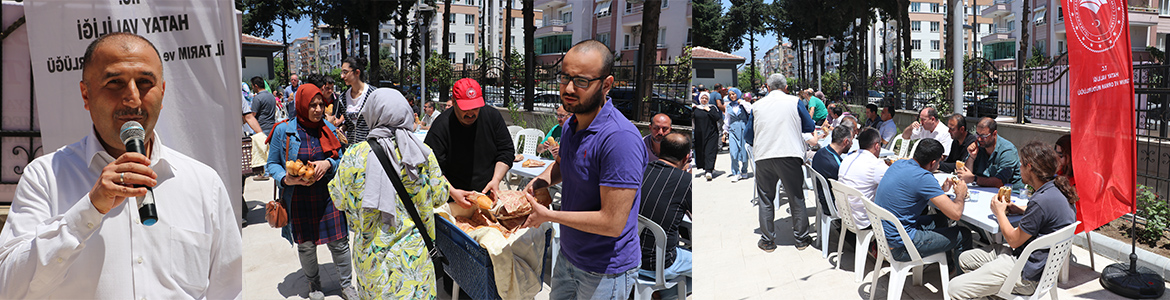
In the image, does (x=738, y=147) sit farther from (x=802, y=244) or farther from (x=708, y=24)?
(x=708, y=24)

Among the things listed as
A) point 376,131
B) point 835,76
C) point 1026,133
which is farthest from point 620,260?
point 835,76

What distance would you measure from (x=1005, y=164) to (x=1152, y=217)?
102cm

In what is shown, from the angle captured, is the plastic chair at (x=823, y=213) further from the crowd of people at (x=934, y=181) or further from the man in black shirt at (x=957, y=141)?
the man in black shirt at (x=957, y=141)

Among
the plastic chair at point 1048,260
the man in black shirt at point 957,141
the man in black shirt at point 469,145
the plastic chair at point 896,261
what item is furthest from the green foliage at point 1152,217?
the man in black shirt at point 469,145

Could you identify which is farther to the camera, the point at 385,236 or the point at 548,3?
the point at 548,3

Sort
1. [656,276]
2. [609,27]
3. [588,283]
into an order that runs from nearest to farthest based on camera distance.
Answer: [588,283] → [609,27] → [656,276]

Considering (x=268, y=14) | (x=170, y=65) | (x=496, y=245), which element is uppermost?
(x=268, y=14)

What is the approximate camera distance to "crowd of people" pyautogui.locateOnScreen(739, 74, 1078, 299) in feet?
10.5

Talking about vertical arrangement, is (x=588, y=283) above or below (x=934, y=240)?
above

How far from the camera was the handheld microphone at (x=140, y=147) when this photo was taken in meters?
1.07

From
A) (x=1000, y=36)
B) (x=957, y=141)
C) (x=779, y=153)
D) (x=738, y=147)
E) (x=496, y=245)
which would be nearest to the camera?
(x=496, y=245)

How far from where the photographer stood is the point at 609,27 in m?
2.41

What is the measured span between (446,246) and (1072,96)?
10.1 ft

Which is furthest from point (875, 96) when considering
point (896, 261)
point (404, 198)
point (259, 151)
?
point (404, 198)
